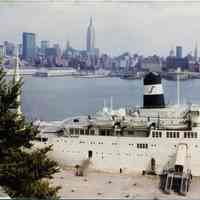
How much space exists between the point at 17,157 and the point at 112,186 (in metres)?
3.63

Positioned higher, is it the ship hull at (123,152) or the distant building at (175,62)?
the distant building at (175,62)

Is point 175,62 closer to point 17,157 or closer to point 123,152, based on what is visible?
point 123,152

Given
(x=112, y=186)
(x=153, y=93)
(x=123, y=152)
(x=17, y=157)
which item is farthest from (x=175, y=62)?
(x=17, y=157)

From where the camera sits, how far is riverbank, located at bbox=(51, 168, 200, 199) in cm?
589

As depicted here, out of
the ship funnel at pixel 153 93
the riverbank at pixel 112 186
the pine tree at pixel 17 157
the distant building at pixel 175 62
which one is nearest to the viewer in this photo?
the pine tree at pixel 17 157

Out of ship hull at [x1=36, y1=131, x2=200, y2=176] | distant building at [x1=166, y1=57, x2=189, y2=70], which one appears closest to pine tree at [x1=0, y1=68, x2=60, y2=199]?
ship hull at [x1=36, y1=131, x2=200, y2=176]

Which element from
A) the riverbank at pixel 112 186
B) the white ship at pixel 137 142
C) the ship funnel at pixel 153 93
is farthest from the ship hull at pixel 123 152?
the ship funnel at pixel 153 93

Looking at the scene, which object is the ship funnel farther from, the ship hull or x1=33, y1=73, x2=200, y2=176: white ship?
the ship hull

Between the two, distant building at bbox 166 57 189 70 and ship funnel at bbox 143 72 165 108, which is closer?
ship funnel at bbox 143 72 165 108

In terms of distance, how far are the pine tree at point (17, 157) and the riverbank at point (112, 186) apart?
2.49 metres

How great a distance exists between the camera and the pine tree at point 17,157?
2.87 meters

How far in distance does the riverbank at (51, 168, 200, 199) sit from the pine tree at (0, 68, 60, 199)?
8.16ft

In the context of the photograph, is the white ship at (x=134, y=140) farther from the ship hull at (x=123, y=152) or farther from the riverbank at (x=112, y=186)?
the riverbank at (x=112, y=186)

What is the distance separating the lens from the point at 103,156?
7414 mm
